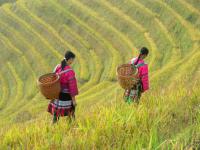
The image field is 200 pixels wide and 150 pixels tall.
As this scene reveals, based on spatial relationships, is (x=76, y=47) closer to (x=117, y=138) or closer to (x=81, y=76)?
(x=81, y=76)

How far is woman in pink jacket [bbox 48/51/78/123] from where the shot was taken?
22.2ft

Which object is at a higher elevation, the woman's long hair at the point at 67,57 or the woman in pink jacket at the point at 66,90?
the woman's long hair at the point at 67,57

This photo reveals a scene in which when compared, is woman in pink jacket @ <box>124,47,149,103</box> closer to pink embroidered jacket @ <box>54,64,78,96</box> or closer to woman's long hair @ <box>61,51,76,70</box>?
pink embroidered jacket @ <box>54,64,78,96</box>

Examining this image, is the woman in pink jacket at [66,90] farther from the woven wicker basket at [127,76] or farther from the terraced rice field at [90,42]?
the terraced rice field at [90,42]

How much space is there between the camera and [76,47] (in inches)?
1842

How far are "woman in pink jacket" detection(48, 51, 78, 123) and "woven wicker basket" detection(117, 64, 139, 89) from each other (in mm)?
849

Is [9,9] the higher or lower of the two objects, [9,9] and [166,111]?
the higher

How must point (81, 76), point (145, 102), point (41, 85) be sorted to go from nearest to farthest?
1. point (145, 102)
2. point (41, 85)
3. point (81, 76)

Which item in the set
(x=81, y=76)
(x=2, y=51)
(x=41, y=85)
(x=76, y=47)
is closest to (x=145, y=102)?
(x=41, y=85)

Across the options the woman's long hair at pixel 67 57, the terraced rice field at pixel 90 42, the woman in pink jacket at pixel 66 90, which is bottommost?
the woman in pink jacket at pixel 66 90

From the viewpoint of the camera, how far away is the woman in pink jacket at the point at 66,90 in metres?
6.77

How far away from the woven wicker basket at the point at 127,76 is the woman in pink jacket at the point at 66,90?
849mm

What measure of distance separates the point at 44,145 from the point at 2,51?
48.1 meters

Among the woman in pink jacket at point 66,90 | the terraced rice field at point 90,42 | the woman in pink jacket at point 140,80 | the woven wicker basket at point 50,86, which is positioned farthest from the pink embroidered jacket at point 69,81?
the terraced rice field at point 90,42
